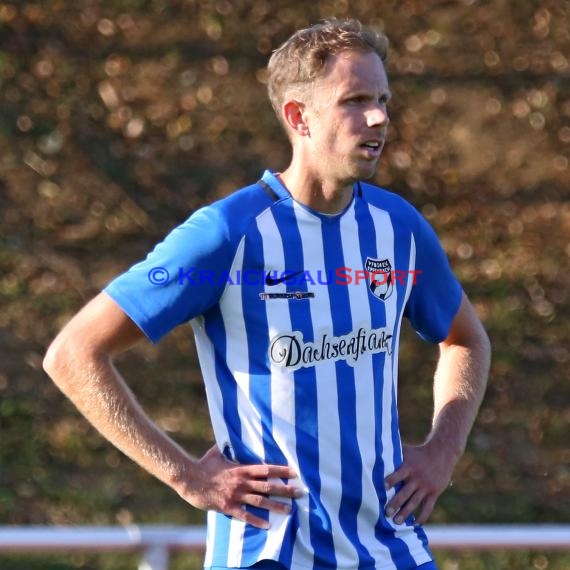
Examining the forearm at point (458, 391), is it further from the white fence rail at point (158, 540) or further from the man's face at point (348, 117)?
the man's face at point (348, 117)

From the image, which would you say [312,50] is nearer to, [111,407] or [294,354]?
[294,354]

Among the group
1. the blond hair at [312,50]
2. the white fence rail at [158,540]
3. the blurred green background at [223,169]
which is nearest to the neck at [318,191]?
the blond hair at [312,50]

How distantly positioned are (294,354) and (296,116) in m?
0.60

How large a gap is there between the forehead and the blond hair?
0.05 ft

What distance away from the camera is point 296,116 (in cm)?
284

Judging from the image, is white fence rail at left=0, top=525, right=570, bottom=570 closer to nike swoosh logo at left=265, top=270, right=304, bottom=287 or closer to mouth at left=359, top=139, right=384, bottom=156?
nike swoosh logo at left=265, top=270, right=304, bottom=287

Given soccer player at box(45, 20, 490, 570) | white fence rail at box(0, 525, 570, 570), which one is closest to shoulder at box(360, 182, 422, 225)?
soccer player at box(45, 20, 490, 570)

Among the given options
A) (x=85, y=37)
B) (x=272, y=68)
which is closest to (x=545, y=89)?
(x=85, y=37)

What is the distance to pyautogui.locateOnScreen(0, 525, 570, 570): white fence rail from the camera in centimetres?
231

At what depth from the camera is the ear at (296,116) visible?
281 cm

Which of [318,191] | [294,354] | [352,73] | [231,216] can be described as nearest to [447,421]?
[294,354]

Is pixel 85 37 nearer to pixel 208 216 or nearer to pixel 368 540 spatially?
pixel 208 216

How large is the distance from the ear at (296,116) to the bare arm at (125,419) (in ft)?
2.01

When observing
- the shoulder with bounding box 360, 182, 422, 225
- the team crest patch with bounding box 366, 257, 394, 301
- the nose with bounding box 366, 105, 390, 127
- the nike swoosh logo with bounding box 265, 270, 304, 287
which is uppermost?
the nose with bounding box 366, 105, 390, 127
